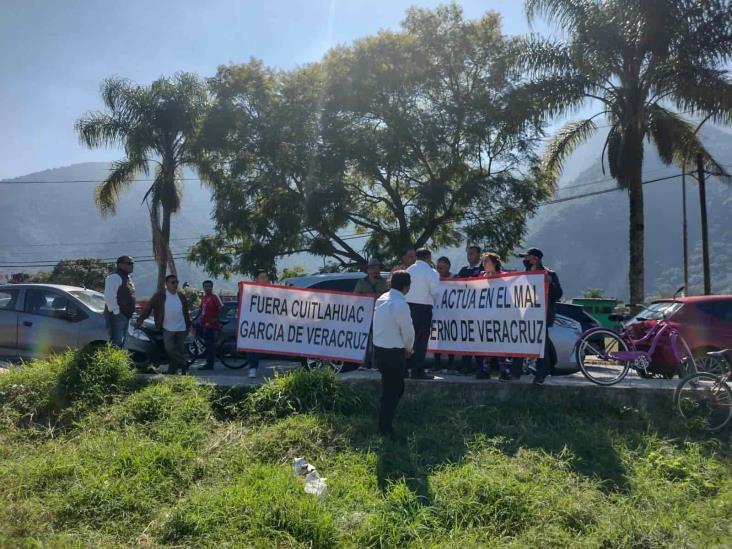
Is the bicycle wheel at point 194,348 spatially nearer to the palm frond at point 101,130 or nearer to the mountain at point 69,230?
the palm frond at point 101,130

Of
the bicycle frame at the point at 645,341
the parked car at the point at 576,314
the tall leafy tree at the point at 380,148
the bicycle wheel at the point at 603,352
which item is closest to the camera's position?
the bicycle wheel at the point at 603,352

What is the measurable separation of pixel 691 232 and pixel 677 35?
319 ft

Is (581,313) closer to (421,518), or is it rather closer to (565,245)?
(421,518)

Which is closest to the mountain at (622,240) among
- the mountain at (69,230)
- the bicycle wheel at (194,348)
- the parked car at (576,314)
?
the mountain at (69,230)

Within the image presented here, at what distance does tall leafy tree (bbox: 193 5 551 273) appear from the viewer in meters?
21.5

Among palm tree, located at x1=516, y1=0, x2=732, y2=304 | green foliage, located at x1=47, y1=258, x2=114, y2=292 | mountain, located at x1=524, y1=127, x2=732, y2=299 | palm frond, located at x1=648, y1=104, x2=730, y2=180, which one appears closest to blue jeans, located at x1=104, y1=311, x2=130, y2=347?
palm tree, located at x1=516, y1=0, x2=732, y2=304

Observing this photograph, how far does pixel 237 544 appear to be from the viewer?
15.2ft

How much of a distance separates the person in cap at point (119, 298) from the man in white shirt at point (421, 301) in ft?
12.9

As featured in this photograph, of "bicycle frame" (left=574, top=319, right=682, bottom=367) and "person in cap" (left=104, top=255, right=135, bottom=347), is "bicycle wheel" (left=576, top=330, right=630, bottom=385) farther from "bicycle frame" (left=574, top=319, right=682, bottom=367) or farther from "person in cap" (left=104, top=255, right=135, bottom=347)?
"person in cap" (left=104, top=255, right=135, bottom=347)

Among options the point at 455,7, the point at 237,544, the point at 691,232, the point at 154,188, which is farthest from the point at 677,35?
the point at 691,232

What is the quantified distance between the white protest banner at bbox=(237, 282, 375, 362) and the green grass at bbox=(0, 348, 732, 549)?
1603mm

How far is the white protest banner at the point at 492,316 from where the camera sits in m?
7.91

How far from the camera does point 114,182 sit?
24.5 m

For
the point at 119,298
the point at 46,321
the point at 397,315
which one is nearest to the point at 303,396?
the point at 397,315
